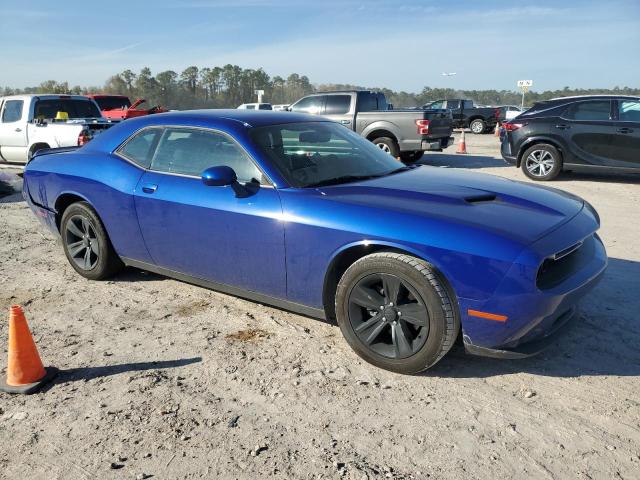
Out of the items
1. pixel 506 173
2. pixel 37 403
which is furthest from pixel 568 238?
pixel 506 173

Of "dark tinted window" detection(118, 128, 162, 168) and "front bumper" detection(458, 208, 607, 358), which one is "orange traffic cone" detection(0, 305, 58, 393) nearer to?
"dark tinted window" detection(118, 128, 162, 168)

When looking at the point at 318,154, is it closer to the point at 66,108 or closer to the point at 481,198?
Answer: the point at 481,198

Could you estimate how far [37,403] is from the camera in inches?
114

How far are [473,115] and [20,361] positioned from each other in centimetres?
2665

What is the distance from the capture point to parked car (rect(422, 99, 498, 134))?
86.6 feet

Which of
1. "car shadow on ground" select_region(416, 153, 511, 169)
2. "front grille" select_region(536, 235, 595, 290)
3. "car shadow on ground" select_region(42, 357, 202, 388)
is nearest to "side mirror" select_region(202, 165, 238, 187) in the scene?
"car shadow on ground" select_region(42, 357, 202, 388)

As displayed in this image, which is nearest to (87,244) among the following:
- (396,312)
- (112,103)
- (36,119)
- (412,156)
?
(396,312)

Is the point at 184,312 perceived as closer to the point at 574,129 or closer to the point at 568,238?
the point at 568,238

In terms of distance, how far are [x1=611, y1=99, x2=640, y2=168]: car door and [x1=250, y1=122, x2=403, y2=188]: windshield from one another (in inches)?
270

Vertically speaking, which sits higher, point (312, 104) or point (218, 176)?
point (312, 104)

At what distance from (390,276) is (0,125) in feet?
37.2

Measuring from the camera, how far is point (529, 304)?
8.93 ft

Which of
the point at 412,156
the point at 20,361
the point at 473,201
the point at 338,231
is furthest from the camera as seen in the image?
the point at 412,156

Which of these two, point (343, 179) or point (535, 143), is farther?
point (535, 143)
